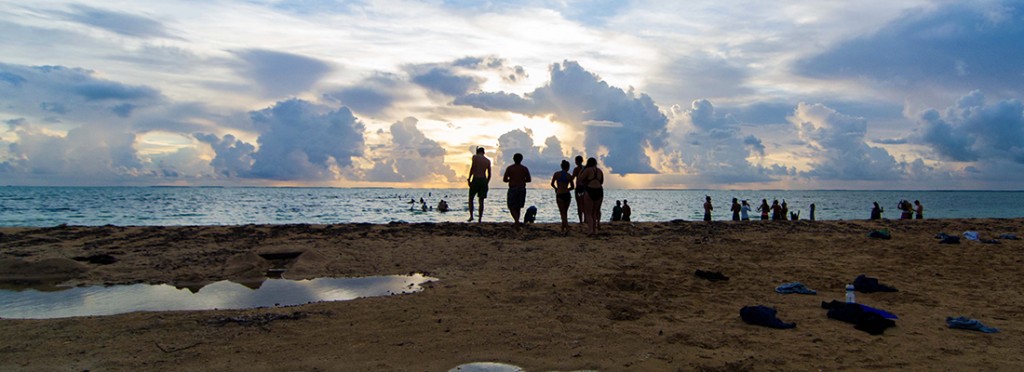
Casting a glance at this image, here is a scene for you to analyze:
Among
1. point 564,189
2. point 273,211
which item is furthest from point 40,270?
point 273,211

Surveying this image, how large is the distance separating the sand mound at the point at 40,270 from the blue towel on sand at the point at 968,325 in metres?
11.5

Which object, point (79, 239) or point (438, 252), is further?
point (79, 239)

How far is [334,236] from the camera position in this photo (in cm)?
1209

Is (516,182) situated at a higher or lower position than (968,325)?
higher

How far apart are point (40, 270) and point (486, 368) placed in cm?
789

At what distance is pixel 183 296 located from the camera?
7.19m

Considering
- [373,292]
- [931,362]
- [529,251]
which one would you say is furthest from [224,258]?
[931,362]

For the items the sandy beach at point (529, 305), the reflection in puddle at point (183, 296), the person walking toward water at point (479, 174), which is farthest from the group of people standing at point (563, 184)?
the reflection in puddle at point (183, 296)

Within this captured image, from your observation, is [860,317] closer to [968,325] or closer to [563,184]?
[968,325]

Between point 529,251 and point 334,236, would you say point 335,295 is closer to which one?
point 529,251

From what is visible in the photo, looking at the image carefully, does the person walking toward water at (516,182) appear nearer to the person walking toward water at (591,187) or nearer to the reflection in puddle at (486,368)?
the person walking toward water at (591,187)

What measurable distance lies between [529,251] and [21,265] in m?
8.17

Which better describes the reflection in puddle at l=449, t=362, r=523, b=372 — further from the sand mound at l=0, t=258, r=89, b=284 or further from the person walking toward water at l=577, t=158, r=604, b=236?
the person walking toward water at l=577, t=158, r=604, b=236

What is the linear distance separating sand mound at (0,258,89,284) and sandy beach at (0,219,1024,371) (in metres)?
0.03
